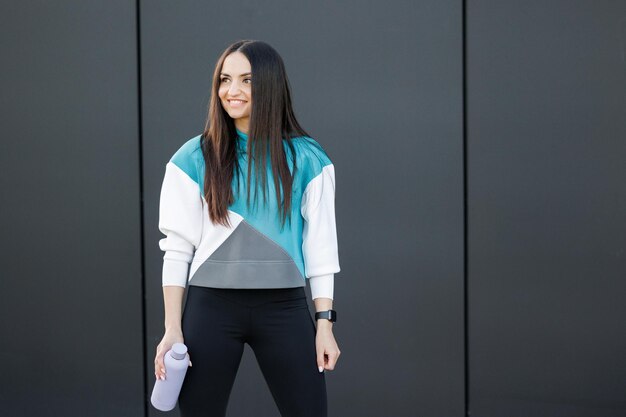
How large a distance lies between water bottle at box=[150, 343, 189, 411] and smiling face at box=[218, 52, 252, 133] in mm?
731

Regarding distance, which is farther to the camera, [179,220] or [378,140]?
[378,140]

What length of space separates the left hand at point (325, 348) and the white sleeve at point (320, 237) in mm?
106

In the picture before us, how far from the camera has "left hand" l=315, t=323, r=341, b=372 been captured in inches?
104

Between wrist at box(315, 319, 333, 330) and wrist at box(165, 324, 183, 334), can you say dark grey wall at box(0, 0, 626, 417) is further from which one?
wrist at box(165, 324, 183, 334)

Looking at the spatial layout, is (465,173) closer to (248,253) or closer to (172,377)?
(248,253)

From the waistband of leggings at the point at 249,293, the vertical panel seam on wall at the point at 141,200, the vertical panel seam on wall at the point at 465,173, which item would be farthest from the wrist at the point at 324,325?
the vertical panel seam on wall at the point at 141,200

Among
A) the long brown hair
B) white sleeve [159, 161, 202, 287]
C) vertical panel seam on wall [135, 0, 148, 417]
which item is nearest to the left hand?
the long brown hair

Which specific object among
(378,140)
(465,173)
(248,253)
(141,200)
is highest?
(378,140)

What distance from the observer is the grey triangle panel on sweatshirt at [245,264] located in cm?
260

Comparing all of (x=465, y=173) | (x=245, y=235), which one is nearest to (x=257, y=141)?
(x=245, y=235)

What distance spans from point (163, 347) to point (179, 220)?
0.38 meters

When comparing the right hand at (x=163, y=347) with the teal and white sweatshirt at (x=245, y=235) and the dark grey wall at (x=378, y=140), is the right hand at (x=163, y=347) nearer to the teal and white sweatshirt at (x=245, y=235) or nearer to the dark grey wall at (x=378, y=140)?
the teal and white sweatshirt at (x=245, y=235)

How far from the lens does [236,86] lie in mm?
2658

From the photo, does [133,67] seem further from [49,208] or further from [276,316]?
[276,316]
